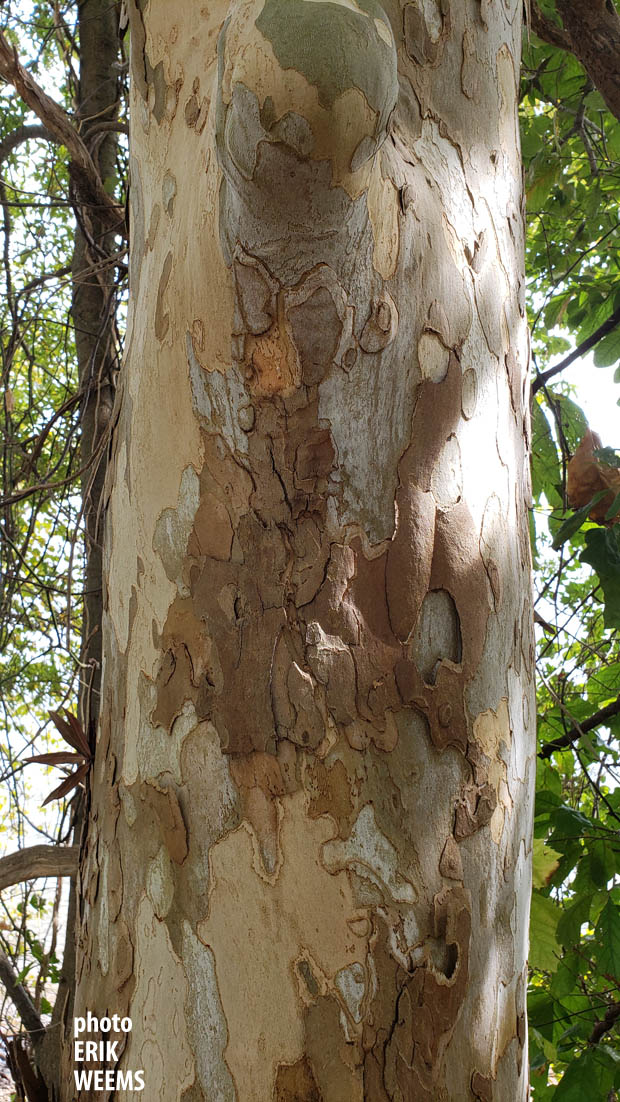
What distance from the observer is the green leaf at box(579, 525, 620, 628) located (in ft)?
4.85

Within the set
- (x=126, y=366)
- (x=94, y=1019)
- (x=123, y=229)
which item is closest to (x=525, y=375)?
(x=126, y=366)

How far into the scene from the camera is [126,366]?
3.17 ft

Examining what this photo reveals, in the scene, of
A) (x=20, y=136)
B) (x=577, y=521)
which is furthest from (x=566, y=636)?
(x=20, y=136)

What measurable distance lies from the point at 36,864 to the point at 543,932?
81cm

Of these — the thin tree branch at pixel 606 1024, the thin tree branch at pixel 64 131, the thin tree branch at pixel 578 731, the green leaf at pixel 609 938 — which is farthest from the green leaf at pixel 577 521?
the thin tree branch at pixel 64 131

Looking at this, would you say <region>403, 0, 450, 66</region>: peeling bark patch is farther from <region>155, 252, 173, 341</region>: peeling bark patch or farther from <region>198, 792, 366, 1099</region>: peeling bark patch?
<region>198, 792, 366, 1099</region>: peeling bark patch

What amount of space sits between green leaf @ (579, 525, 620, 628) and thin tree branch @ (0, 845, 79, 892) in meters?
0.99

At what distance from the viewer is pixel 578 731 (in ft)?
5.23

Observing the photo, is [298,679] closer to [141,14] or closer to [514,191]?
[514,191]

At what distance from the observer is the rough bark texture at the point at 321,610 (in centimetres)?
69

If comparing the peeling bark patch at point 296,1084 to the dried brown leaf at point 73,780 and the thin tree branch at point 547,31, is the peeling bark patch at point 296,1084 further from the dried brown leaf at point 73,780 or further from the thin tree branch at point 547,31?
the thin tree branch at point 547,31

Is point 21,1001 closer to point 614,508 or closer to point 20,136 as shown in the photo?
point 614,508

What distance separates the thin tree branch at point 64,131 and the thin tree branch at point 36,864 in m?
1.29

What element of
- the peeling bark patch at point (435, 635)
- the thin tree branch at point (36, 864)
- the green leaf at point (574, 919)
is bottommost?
the green leaf at point (574, 919)
